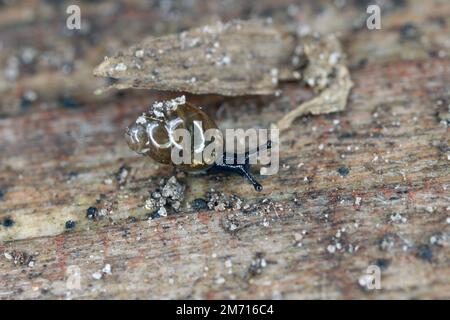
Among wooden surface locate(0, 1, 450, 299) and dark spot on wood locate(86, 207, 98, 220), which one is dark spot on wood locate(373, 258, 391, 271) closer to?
wooden surface locate(0, 1, 450, 299)

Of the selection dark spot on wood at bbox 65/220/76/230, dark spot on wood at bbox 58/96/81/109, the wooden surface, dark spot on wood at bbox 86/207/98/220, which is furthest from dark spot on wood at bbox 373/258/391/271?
dark spot on wood at bbox 58/96/81/109

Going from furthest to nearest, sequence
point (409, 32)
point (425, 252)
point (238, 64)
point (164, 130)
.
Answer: point (409, 32) < point (238, 64) < point (164, 130) < point (425, 252)

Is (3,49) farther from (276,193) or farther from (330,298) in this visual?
(330,298)

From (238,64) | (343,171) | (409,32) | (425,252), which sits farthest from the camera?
(409,32)

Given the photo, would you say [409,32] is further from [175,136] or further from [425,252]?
[175,136]

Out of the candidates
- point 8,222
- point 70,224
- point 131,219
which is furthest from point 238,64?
point 8,222

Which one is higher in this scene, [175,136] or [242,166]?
[175,136]

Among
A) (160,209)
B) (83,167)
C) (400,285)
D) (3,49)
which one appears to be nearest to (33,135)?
(83,167)
